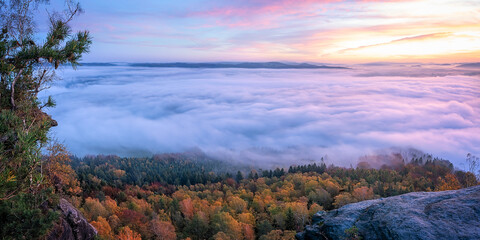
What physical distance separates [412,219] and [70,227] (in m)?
19.2

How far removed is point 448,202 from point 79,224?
70.3 ft

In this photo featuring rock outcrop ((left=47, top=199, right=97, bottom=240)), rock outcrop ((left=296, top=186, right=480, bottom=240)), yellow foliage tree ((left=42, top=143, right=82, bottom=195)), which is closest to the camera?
rock outcrop ((left=296, top=186, right=480, bottom=240))

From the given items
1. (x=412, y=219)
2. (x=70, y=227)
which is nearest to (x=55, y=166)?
(x=70, y=227)

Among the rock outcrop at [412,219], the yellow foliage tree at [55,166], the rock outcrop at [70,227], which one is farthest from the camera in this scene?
the yellow foliage tree at [55,166]

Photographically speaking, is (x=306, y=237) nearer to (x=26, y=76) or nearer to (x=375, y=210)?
(x=375, y=210)

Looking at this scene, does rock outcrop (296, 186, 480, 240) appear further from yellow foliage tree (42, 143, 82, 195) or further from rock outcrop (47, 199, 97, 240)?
yellow foliage tree (42, 143, 82, 195)

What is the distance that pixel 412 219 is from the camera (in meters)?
13.7

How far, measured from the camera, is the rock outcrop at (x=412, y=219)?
1236 cm

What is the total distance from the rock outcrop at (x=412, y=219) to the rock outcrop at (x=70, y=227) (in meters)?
14.3

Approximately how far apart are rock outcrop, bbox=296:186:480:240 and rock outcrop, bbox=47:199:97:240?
14253 mm

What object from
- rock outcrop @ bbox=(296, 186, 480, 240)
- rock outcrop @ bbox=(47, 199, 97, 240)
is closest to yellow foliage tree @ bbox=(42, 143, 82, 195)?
rock outcrop @ bbox=(47, 199, 97, 240)

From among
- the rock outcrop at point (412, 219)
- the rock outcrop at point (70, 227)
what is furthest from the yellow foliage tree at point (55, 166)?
the rock outcrop at point (412, 219)

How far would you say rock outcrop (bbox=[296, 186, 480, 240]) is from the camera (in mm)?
12359

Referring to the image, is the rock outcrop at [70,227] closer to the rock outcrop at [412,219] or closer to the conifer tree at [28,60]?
the conifer tree at [28,60]
